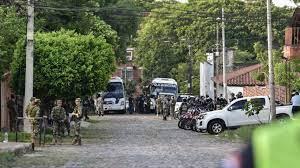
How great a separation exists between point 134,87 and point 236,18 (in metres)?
15.8

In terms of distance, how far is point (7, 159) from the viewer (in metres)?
17.4

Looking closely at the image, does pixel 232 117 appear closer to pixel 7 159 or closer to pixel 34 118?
pixel 34 118

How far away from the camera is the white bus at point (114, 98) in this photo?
195 ft

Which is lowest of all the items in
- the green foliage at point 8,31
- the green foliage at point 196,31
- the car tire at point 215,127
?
the car tire at point 215,127

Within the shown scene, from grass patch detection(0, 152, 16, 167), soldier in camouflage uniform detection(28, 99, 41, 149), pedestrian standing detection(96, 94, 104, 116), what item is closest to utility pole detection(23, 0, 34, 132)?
soldier in camouflage uniform detection(28, 99, 41, 149)

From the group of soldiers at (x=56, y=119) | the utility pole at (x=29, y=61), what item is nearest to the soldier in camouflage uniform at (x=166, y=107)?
the utility pole at (x=29, y=61)

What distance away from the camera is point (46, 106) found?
31.0 m

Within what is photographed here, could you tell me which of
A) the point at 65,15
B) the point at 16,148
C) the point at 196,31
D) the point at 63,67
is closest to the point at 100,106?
the point at 65,15

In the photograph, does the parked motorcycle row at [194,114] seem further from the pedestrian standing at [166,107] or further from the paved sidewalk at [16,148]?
the paved sidewalk at [16,148]

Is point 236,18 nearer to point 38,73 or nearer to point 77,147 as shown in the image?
point 38,73

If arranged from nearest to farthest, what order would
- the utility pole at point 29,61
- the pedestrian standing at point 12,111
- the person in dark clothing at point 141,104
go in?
the utility pole at point 29,61 → the pedestrian standing at point 12,111 → the person in dark clothing at point 141,104

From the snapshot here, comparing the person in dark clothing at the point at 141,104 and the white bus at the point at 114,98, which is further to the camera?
the person in dark clothing at the point at 141,104

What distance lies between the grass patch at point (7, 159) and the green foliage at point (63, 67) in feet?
32.7

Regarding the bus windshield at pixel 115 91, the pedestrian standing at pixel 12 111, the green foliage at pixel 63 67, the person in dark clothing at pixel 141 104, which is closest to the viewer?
the green foliage at pixel 63 67
